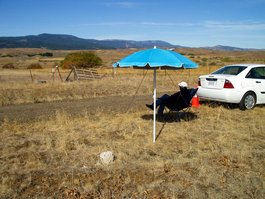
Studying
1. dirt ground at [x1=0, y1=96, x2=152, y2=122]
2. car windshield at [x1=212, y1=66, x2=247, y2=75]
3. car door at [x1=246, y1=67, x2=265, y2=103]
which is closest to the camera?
dirt ground at [x1=0, y1=96, x2=152, y2=122]

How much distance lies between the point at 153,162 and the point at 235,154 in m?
1.63

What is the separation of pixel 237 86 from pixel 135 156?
5.74 meters

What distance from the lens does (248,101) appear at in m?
11.1

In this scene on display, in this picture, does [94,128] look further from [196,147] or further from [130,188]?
[130,188]

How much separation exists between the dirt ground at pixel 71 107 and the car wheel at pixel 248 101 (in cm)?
337

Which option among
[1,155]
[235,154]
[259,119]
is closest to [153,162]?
[235,154]

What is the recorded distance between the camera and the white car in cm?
1076

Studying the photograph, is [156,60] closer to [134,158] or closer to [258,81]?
[134,158]

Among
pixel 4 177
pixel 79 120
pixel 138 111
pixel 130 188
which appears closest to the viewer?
pixel 130 188

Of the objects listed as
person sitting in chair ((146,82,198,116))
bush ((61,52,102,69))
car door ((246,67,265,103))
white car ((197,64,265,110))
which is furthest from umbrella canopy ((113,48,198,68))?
bush ((61,52,102,69))

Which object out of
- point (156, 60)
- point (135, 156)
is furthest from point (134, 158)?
point (156, 60)

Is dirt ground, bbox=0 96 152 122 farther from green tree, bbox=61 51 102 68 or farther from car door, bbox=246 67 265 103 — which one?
green tree, bbox=61 51 102 68

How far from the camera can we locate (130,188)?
484 cm

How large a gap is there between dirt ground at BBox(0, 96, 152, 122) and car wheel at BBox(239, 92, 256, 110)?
11.1 feet
